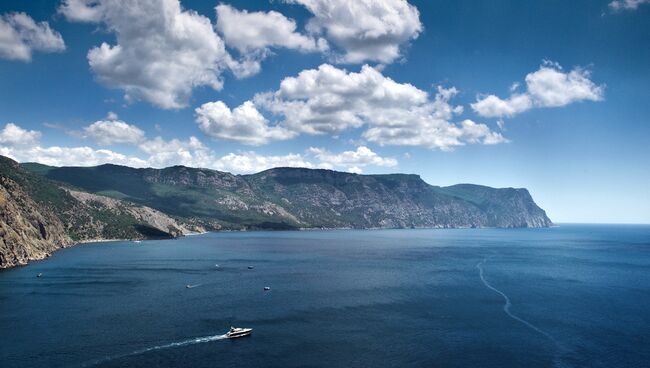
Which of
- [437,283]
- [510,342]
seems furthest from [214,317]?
[437,283]

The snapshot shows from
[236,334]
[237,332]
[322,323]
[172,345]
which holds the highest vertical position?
[237,332]

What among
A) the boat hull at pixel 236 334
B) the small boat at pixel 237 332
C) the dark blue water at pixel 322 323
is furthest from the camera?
the small boat at pixel 237 332

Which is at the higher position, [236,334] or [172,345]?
[236,334]

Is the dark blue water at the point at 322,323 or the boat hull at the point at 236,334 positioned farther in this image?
the boat hull at the point at 236,334

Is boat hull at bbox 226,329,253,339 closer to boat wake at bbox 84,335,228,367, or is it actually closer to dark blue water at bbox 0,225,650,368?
boat wake at bbox 84,335,228,367

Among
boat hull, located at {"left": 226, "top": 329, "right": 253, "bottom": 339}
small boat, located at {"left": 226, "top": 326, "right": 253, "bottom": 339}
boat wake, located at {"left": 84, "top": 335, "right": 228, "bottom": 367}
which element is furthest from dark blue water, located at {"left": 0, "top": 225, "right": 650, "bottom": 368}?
small boat, located at {"left": 226, "top": 326, "right": 253, "bottom": 339}

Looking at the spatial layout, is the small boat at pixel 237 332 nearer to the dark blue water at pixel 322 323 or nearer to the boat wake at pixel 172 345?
the boat wake at pixel 172 345

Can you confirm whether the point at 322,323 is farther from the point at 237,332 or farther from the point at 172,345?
the point at 172,345

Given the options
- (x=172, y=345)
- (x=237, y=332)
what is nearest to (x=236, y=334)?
(x=237, y=332)

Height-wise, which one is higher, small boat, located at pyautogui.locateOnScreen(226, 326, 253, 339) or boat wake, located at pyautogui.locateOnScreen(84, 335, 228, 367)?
small boat, located at pyautogui.locateOnScreen(226, 326, 253, 339)

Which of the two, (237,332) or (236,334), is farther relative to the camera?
(237,332)

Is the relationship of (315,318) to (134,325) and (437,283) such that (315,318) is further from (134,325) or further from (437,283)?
(437,283)

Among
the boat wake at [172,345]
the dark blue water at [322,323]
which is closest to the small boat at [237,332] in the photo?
the boat wake at [172,345]
